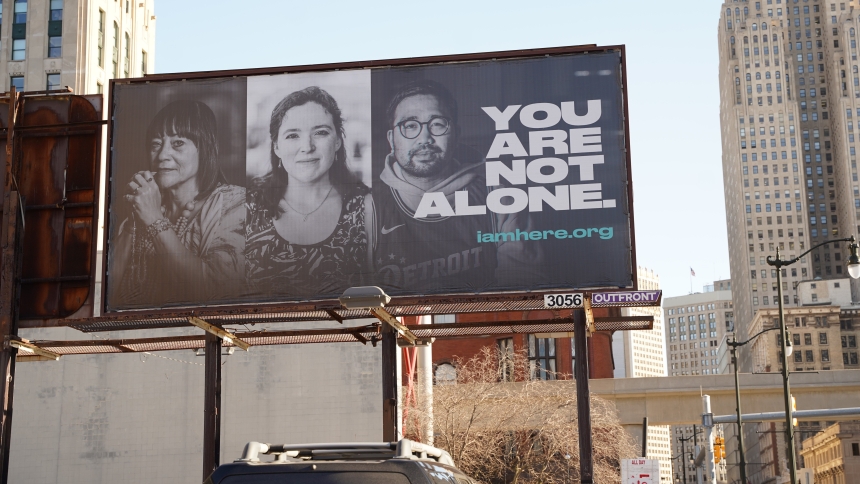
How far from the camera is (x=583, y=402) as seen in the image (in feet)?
76.1

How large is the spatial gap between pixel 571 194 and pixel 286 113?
23.4 ft

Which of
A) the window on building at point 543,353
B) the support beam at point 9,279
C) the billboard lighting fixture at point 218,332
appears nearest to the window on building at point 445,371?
the window on building at point 543,353

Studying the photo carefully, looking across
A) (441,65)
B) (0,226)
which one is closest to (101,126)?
(0,226)

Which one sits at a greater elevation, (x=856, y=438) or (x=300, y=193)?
(x=300, y=193)

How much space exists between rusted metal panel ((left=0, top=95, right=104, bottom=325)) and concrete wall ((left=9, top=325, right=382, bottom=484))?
12.6 meters

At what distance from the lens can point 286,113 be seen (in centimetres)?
2556

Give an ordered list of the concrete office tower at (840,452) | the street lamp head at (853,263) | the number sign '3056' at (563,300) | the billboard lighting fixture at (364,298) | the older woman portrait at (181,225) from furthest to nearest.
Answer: the concrete office tower at (840,452)
the street lamp head at (853,263)
the older woman portrait at (181,225)
the number sign '3056' at (563,300)
the billboard lighting fixture at (364,298)

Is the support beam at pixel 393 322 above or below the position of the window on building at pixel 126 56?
below

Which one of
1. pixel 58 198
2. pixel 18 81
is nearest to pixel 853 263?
pixel 58 198

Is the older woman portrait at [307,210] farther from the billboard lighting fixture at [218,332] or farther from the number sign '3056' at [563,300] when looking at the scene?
the number sign '3056' at [563,300]

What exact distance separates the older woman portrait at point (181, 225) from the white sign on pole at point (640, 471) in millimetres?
10557

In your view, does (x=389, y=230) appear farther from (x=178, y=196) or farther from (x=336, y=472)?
(x=336, y=472)

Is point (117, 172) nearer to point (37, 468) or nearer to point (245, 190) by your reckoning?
point (245, 190)

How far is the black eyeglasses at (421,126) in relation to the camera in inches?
984
